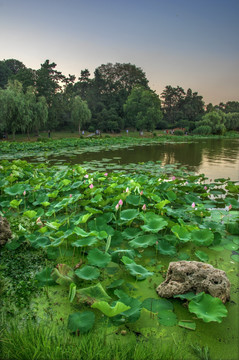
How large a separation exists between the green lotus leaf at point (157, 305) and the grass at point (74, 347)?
0.19 metres

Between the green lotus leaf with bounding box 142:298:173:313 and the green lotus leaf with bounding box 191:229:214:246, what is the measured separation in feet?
2.29

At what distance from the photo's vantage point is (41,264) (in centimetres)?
183

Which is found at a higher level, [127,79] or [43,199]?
[127,79]

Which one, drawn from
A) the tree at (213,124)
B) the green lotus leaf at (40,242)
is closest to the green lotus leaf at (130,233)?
the green lotus leaf at (40,242)

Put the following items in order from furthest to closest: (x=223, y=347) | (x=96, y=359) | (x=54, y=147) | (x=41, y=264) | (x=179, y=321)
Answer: (x=54, y=147)
(x=41, y=264)
(x=179, y=321)
(x=223, y=347)
(x=96, y=359)

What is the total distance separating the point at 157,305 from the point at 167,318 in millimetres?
104

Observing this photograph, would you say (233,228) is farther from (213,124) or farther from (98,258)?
(213,124)

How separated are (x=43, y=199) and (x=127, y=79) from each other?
45.9 m

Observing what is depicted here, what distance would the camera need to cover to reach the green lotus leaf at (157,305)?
53.1 inches

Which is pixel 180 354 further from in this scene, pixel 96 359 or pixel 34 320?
pixel 34 320

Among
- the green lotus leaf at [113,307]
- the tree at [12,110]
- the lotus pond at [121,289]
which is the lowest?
the lotus pond at [121,289]

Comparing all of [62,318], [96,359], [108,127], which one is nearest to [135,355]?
[96,359]

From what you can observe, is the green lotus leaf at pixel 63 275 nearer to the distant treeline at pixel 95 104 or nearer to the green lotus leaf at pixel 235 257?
the green lotus leaf at pixel 235 257

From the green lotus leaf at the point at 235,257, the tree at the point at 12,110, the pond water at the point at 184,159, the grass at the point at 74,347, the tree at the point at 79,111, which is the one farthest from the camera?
the tree at the point at 79,111
